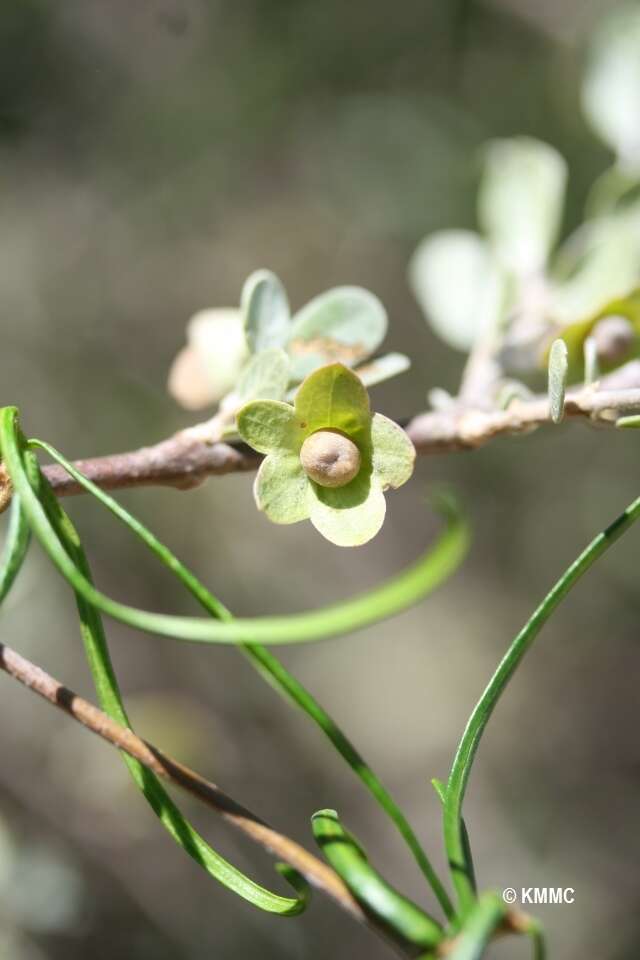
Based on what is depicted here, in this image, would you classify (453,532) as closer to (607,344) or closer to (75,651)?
(607,344)

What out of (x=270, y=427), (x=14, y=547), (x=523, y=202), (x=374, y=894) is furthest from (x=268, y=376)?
(x=523, y=202)

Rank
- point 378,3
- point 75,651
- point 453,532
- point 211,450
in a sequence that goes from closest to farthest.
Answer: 1. point 453,532
2. point 211,450
3. point 378,3
4. point 75,651

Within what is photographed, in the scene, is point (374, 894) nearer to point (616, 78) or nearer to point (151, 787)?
point (151, 787)

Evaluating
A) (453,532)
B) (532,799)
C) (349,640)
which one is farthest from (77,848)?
(453,532)

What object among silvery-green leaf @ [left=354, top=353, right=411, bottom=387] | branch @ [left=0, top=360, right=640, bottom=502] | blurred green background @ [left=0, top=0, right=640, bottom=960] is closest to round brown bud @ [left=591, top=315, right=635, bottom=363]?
branch @ [left=0, top=360, right=640, bottom=502]

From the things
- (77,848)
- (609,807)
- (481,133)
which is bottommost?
(77,848)

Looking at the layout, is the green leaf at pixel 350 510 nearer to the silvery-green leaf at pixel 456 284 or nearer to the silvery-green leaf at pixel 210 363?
the silvery-green leaf at pixel 210 363

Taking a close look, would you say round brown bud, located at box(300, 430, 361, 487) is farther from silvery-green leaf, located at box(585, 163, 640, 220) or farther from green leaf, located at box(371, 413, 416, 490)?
silvery-green leaf, located at box(585, 163, 640, 220)
